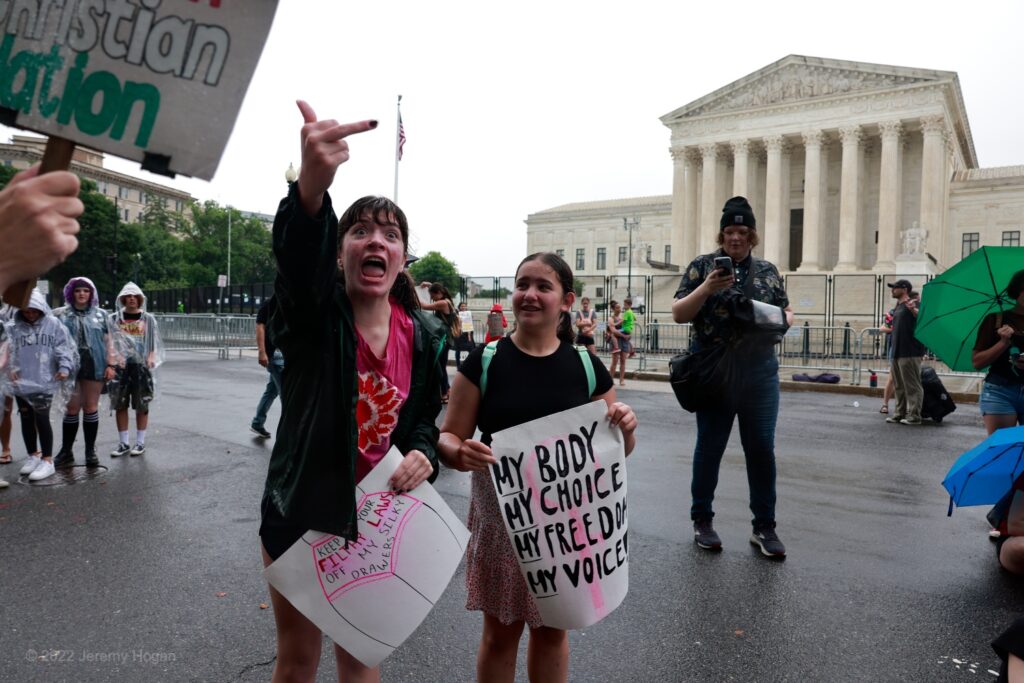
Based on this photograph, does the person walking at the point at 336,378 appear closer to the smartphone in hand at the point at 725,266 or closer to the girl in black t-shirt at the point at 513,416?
the girl in black t-shirt at the point at 513,416

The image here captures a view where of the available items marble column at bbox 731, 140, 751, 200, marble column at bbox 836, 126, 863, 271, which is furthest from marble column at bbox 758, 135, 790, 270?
marble column at bbox 836, 126, 863, 271

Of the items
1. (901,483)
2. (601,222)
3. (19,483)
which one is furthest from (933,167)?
(19,483)

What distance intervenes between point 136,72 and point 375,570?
1.40 metres

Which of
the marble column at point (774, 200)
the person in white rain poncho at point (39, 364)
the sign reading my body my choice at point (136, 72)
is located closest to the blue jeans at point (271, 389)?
the person in white rain poncho at point (39, 364)

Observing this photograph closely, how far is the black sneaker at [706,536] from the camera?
4.60m

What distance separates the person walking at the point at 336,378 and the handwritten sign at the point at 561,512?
315 millimetres

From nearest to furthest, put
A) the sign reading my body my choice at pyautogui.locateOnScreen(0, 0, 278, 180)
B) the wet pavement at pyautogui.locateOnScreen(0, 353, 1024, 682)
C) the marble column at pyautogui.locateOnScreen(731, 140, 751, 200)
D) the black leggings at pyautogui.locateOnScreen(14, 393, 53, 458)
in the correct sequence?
the sign reading my body my choice at pyautogui.locateOnScreen(0, 0, 278, 180)
the wet pavement at pyautogui.locateOnScreen(0, 353, 1024, 682)
the black leggings at pyautogui.locateOnScreen(14, 393, 53, 458)
the marble column at pyautogui.locateOnScreen(731, 140, 751, 200)

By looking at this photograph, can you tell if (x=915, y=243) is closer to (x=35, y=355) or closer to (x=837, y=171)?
(x=837, y=171)

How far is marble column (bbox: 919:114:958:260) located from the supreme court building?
69 mm

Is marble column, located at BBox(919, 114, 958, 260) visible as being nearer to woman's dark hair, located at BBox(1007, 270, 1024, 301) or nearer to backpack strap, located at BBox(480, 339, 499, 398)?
woman's dark hair, located at BBox(1007, 270, 1024, 301)

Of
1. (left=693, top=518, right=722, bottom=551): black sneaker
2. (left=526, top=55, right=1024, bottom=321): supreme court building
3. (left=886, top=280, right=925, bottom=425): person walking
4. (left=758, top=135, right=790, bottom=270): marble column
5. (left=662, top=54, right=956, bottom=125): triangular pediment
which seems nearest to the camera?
(left=693, top=518, right=722, bottom=551): black sneaker

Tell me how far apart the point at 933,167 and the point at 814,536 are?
53.2 metres

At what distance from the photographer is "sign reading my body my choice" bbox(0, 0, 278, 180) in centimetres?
133

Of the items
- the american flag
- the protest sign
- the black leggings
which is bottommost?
the black leggings
